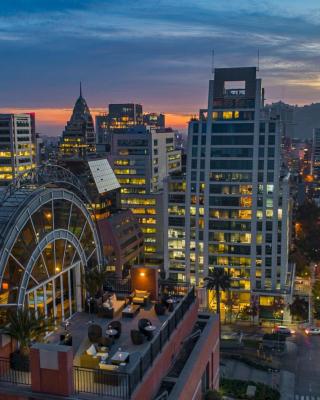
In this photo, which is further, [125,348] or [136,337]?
[136,337]

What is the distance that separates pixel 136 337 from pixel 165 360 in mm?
1686

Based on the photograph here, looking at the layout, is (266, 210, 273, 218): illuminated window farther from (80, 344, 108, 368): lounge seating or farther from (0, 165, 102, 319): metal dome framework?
(80, 344, 108, 368): lounge seating

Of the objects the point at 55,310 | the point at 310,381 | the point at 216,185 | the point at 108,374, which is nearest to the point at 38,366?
the point at 108,374

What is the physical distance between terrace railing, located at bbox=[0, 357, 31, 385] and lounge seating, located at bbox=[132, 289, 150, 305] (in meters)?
9.31

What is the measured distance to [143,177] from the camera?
123 m

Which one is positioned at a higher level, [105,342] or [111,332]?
[111,332]

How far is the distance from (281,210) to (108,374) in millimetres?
64479

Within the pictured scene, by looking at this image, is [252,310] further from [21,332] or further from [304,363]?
[21,332]

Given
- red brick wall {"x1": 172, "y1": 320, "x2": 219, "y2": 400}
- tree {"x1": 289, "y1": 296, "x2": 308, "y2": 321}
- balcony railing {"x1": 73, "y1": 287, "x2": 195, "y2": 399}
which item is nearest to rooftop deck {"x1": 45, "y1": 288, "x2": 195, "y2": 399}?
balcony railing {"x1": 73, "y1": 287, "x2": 195, "y2": 399}

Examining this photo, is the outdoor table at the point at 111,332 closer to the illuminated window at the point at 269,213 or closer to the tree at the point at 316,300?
the tree at the point at 316,300

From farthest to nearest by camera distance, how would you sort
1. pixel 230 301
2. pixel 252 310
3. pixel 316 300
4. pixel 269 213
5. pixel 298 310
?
pixel 269 213 < pixel 316 300 < pixel 230 301 < pixel 252 310 < pixel 298 310

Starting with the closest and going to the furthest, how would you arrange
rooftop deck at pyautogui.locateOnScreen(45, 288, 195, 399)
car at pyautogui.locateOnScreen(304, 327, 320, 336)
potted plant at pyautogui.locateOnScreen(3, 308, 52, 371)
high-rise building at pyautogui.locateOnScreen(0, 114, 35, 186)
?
rooftop deck at pyautogui.locateOnScreen(45, 288, 195, 399) → potted plant at pyautogui.locateOnScreen(3, 308, 52, 371) → car at pyautogui.locateOnScreen(304, 327, 320, 336) → high-rise building at pyautogui.locateOnScreen(0, 114, 35, 186)

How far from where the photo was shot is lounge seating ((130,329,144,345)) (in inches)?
878

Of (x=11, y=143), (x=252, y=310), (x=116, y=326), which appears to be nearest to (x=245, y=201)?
(x=252, y=310)
